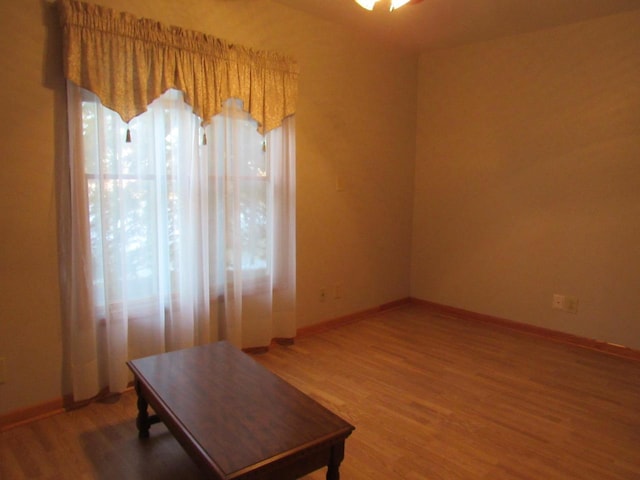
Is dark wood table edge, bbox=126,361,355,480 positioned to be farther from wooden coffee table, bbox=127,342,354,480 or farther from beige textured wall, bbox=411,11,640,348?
beige textured wall, bbox=411,11,640,348

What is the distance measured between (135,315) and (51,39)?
61.1 inches

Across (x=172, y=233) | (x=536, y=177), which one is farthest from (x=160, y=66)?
(x=536, y=177)

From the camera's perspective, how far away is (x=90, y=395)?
8.03 ft

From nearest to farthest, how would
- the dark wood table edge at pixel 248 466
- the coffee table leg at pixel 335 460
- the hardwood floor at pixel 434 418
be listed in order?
the dark wood table edge at pixel 248 466
the coffee table leg at pixel 335 460
the hardwood floor at pixel 434 418

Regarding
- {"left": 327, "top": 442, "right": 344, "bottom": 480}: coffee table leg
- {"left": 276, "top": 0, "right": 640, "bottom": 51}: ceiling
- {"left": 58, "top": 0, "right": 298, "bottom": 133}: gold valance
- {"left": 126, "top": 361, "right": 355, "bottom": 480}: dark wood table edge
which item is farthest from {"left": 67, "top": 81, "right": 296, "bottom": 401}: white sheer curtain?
{"left": 327, "top": 442, "right": 344, "bottom": 480}: coffee table leg

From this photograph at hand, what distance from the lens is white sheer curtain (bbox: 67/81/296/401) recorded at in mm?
2367

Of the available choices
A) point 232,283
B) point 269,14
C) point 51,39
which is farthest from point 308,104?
point 51,39

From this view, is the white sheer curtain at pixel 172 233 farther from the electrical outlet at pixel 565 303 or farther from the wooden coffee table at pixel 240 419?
the electrical outlet at pixel 565 303

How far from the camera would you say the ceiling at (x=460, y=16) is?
119 inches

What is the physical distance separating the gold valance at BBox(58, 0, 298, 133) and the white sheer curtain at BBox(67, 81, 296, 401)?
0.09 meters

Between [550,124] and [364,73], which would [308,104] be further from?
[550,124]

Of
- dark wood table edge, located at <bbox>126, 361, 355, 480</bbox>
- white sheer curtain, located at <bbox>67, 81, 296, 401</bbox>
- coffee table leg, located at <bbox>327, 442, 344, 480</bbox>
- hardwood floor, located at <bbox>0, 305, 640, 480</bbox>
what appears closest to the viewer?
dark wood table edge, located at <bbox>126, 361, 355, 480</bbox>

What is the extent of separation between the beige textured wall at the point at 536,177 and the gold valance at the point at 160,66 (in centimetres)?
184

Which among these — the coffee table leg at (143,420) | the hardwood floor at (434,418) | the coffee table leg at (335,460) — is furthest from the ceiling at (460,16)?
the coffee table leg at (335,460)
